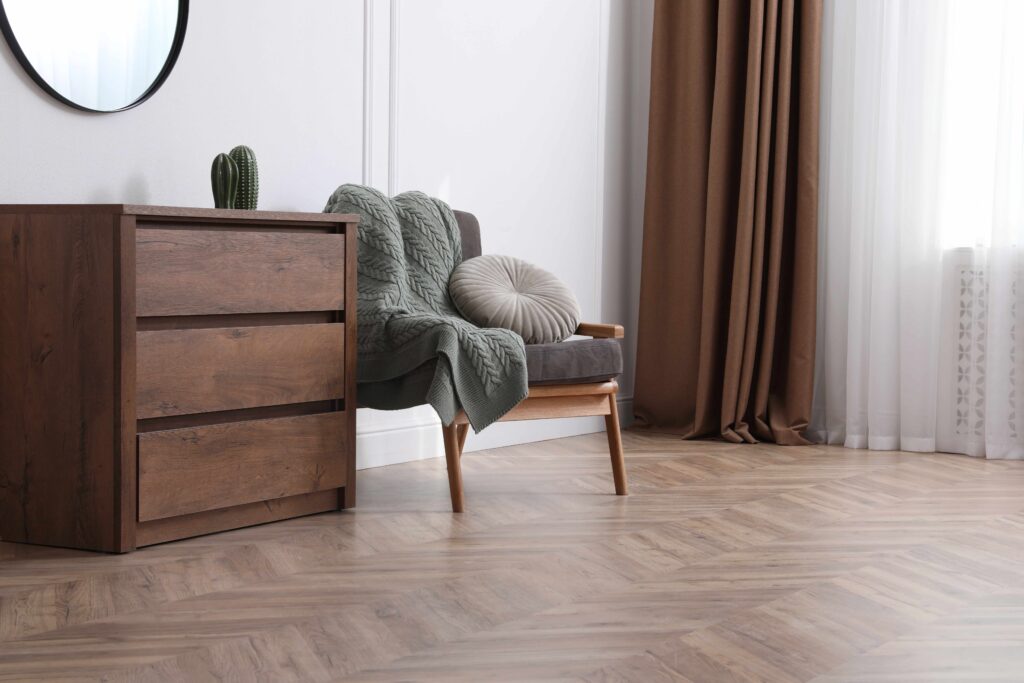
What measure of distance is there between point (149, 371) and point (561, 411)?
108cm

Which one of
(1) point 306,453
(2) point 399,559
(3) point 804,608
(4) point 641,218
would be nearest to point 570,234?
(4) point 641,218

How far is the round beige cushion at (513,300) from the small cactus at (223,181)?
0.70m

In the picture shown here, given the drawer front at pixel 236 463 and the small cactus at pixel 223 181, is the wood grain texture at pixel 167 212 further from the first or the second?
the drawer front at pixel 236 463

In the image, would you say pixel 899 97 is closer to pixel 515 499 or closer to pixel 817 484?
pixel 817 484

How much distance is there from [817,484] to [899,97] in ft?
4.93

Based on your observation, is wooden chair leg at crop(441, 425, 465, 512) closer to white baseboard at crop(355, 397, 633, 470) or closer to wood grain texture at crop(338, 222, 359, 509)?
wood grain texture at crop(338, 222, 359, 509)

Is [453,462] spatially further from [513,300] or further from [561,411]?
[513,300]

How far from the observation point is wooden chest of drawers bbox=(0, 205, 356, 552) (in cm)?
240

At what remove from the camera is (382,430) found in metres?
3.60

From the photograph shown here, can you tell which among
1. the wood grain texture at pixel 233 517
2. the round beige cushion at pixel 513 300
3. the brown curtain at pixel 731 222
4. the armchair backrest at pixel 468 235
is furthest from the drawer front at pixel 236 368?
the brown curtain at pixel 731 222

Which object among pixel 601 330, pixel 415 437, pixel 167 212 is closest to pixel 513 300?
pixel 601 330

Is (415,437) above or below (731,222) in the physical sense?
below

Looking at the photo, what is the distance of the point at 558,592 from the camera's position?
2186mm

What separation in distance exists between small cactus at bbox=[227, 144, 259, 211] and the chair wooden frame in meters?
0.74
